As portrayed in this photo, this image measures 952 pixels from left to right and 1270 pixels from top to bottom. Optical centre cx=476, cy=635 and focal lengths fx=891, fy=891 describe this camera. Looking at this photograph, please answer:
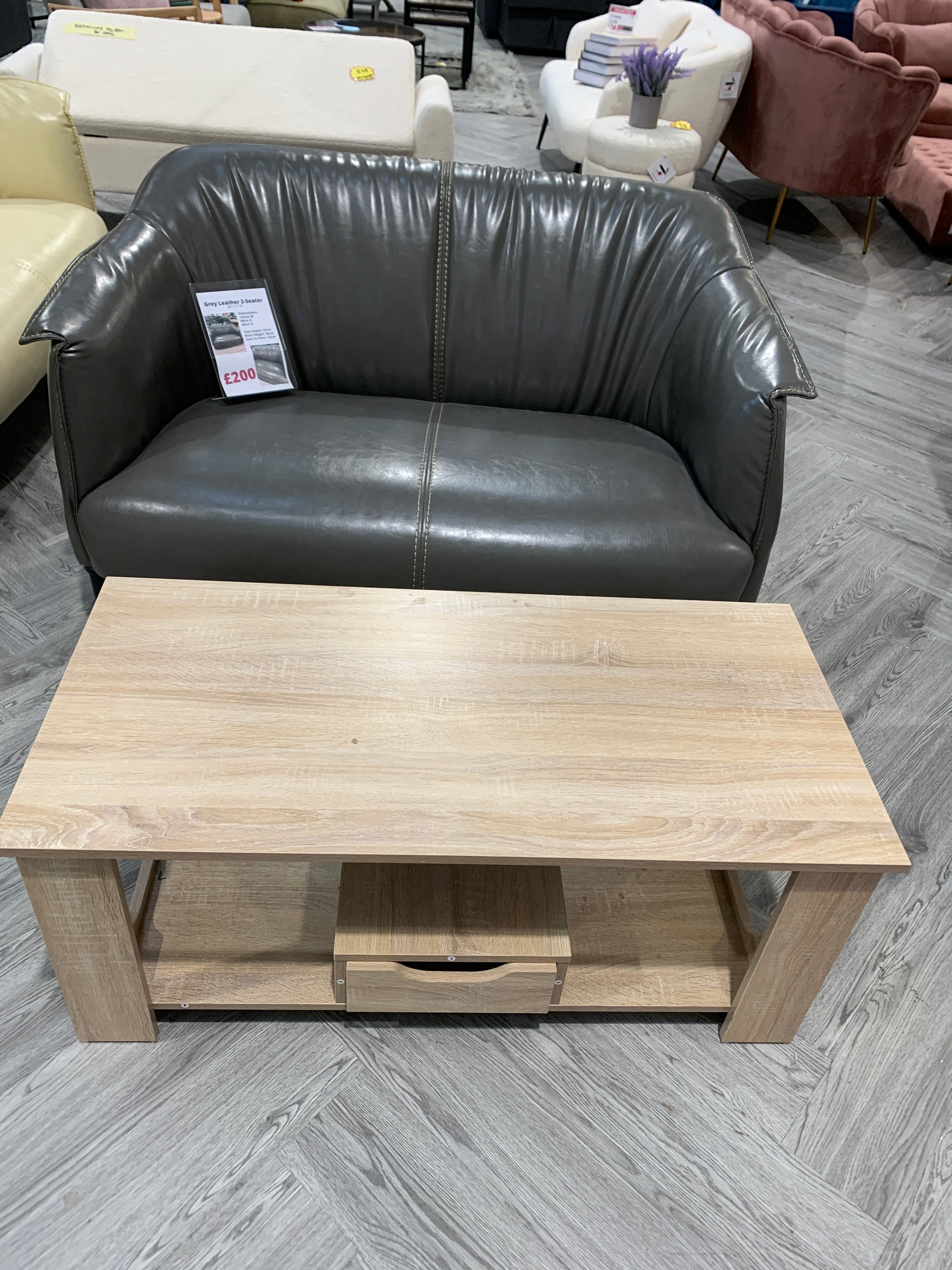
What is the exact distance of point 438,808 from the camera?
1074mm

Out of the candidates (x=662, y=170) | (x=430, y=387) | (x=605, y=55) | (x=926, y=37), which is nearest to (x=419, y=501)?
(x=430, y=387)

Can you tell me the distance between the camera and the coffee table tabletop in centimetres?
104

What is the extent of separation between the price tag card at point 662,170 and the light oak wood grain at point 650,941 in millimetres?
2877

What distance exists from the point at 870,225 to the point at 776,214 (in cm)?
43

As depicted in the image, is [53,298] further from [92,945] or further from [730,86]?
[730,86]

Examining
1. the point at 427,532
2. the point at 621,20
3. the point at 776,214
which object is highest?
the point at 621,20

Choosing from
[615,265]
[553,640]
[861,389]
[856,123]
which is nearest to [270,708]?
[553,640]

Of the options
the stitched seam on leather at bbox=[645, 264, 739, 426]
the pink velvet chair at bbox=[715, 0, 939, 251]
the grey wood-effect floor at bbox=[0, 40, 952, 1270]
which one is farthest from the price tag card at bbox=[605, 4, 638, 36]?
the grey wood-effect floor at bbox=[0, 40, 952, 1270]

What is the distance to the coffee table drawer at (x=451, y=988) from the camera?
1213 mm

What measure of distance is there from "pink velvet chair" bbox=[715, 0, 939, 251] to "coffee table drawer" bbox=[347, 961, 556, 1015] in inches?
148

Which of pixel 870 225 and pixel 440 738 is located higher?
pixel 440 738

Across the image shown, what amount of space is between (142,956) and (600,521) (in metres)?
1.06

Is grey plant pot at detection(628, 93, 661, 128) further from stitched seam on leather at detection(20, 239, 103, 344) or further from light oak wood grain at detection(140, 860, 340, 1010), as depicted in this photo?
light oak wood grain at detection(140, 860, 340, 1010)

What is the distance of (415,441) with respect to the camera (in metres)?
1.80
